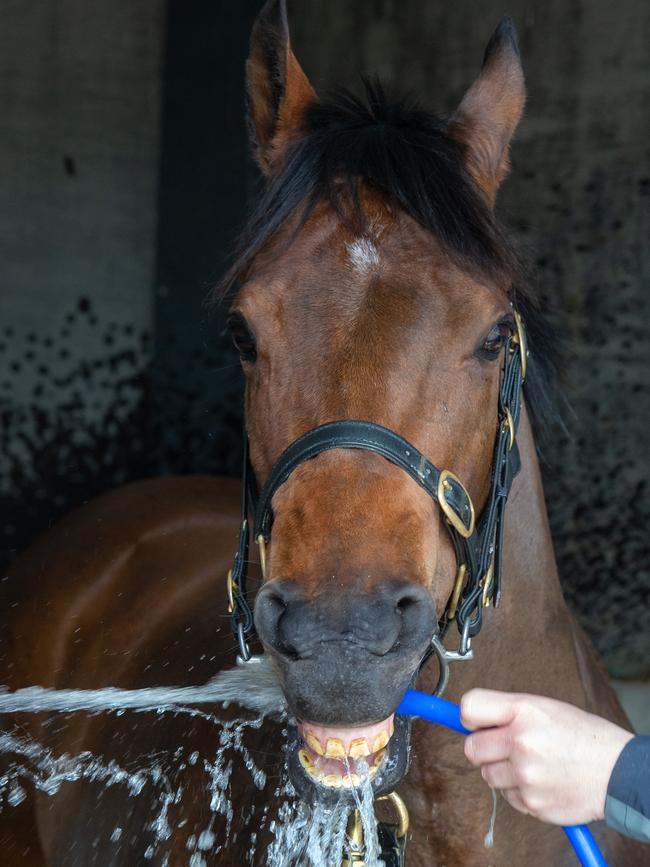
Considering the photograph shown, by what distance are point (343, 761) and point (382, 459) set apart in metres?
0.47

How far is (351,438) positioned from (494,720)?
0.50 m

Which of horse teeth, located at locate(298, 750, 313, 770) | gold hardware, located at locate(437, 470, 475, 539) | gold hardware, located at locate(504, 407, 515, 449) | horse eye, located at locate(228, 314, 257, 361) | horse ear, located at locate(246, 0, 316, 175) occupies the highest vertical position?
horse ear, located at locate(246, 0, 316, 175)

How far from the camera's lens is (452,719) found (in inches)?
57.4

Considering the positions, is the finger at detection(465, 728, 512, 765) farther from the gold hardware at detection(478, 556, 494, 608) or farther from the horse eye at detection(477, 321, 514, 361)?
the horse eye at detection(477, 321, 514, 361)

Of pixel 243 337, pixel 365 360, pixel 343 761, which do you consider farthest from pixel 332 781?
pixel 243 337

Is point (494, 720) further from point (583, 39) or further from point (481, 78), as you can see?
point (583, 39)

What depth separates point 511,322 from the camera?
6.29 feet

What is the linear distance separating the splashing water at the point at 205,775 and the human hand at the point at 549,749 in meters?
0.31

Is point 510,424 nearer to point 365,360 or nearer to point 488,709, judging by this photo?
point 365,360

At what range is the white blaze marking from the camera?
5.87 feet

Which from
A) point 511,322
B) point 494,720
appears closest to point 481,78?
point 511,322

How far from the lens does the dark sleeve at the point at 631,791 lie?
1235 mm

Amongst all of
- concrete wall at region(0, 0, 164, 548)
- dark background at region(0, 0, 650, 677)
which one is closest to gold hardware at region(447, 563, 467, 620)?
dark background at region(0, 0, 650, 677)

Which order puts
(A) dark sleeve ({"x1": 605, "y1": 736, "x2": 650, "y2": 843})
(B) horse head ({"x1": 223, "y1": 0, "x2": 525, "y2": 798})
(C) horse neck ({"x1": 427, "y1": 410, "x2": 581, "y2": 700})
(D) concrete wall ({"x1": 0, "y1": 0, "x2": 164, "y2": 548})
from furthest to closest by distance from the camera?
(D) concrete wall ({"x1": 0, "y1": 0, "x2": 164, "y2": 548}) → (C) horse neck ({"x1": 427, "y1": 410, "x2": 581, "y2": 700}) → (B) horse head ({"x1": 223, "y1": 0, "x2": 525, "y2": 798}) → (A) dark sleeve ({"x1": 605, "y1": 736, "x2": 650, "y2": 843})
